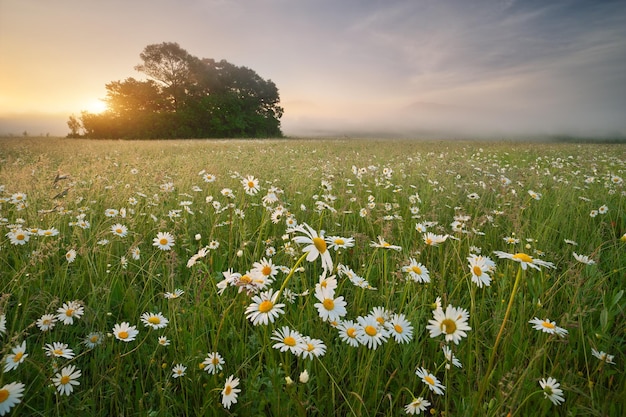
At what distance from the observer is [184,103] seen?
124 ft

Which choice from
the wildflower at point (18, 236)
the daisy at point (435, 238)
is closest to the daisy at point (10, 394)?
the wildflower at point (18, 236)

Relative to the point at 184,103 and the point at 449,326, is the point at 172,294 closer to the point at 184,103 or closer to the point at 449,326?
the point at 449,326

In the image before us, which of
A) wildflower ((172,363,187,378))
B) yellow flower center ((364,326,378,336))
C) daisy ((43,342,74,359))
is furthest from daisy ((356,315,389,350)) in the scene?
daisy ((43,342,74,359))

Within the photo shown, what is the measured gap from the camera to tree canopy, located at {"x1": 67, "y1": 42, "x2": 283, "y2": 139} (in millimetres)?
34125

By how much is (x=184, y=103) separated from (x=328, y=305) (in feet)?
136

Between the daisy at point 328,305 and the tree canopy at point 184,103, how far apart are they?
122 feet

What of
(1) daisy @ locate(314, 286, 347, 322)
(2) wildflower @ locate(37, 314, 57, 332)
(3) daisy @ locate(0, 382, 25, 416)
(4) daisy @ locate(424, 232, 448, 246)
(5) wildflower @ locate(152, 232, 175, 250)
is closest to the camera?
(3) daisy @ locate(0, 382, 25, 416)

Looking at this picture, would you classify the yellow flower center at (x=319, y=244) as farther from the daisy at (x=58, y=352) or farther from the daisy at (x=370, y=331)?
the daisy at (x=58, y=352)

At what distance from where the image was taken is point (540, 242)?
2.80 metres

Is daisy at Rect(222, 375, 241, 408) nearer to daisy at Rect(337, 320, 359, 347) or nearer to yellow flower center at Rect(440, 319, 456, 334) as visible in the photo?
daisy at Rect(337, 320, 359, 347)

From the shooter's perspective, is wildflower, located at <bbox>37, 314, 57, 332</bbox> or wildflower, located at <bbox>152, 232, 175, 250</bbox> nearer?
wildflower, located at <bbox>37, 314, 57, 332</bbox>

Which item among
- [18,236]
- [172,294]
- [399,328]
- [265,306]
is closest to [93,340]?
[172,294]

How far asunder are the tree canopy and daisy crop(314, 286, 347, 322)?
37.1 m

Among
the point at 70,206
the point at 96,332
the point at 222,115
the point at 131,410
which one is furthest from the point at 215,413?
the point at 222,115
